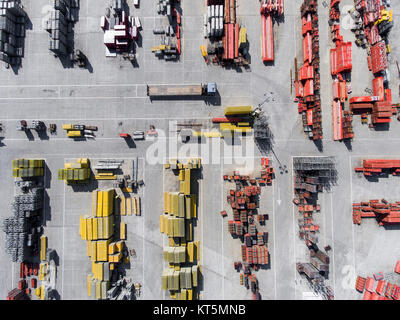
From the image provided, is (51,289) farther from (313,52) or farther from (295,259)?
(313,52)


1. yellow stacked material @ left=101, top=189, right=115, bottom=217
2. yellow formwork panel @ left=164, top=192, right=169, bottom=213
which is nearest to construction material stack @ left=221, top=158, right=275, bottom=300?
yellow formwork panel @ left=164, top=192, right=169, bottom=213

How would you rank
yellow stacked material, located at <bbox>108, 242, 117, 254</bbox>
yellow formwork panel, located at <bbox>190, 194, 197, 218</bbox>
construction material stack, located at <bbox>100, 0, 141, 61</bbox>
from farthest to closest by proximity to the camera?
1. yellow formwork panel, located at <bbox>190, 194, 197, 218</bbox>
2. construction material stack, located at <bbox>100, 0, 141, 61</bbox>
3. yellow stacked material, located at <bbox>108, 242, 117, 254</bbox>

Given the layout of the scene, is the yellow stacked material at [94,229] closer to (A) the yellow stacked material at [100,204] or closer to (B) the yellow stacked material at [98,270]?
(A) the yellow stacked material at [100,204]

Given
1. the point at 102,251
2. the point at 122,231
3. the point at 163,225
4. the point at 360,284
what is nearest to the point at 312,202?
the point at 360,284

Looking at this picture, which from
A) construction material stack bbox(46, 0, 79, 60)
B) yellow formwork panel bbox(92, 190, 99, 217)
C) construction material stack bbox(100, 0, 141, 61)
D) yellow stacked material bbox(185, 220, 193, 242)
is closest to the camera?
construction material stack bbox(46, 0, 79, 60)

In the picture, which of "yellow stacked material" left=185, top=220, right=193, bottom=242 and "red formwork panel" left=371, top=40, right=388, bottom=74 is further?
"yellow stacked material" left=185, top=220, right=193, bottom=242

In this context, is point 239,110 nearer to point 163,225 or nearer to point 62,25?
point 163,225

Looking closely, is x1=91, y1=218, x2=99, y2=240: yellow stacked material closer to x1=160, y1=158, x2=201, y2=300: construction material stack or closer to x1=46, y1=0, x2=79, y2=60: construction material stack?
x1=160, y1=158, x2=201, y2=300: construction material stack
